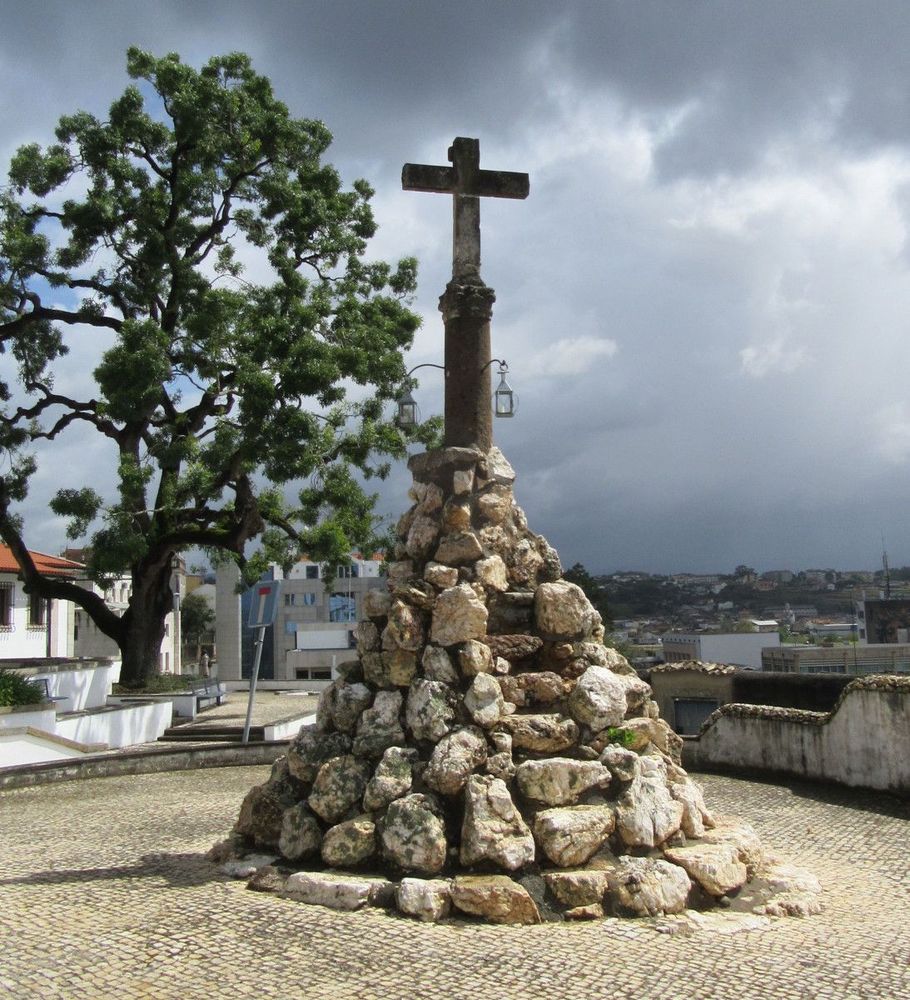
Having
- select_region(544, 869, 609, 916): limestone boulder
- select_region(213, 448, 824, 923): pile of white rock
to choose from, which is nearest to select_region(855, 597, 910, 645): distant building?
select_region(213, 448, 824, 923): pile of white rock

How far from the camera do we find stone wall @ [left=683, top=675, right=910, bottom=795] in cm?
1124

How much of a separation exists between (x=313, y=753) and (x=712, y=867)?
312 cm

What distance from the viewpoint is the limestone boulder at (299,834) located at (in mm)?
6844

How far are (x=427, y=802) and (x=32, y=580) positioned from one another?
17176 millimetres

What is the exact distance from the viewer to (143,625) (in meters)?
22.0

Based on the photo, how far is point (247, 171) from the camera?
22672 millimetres

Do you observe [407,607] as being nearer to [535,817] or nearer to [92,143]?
[535,817]

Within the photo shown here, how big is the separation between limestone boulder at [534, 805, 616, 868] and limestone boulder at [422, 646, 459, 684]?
1235 mm

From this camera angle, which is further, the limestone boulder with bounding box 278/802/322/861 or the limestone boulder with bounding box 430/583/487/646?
the limestone boulder with bounding box 430/583/487/646

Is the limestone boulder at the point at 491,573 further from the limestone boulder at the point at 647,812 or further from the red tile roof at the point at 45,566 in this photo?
the red tile roof at the point at 45,566

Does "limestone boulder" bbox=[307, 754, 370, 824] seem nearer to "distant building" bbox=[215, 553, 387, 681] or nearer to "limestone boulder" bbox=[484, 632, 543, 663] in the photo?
"limestone boulder" bbox=[484, 632, 543, 663]

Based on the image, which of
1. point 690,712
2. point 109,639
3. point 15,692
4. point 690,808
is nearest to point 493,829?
point 690,808

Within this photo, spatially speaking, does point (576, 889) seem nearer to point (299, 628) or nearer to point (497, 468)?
point (497, 468)

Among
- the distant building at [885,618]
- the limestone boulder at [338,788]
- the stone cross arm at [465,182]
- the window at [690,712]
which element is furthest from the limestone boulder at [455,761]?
the distant building at [885,618]
